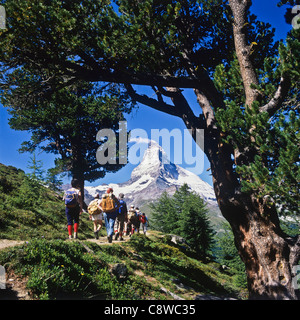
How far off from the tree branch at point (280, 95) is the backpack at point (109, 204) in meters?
6.73

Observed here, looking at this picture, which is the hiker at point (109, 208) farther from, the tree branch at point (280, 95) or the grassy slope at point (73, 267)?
the tree branch at point (280, 95)

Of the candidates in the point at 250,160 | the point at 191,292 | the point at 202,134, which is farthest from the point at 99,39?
the point at 191,292

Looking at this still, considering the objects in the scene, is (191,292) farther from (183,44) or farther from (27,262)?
(183,44)

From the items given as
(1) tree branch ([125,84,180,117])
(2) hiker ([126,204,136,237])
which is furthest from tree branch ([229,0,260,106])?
(2) hiker ([126,204,136,237])

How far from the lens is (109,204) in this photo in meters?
9.08

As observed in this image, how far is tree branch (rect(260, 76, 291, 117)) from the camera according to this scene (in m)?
5.49

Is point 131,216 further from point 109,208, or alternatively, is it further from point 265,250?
point 265,250

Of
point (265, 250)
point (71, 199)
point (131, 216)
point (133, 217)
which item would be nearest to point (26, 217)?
point (71, 199)

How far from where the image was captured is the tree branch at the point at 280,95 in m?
5.49

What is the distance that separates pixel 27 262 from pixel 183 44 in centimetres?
858

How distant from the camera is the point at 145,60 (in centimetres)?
727

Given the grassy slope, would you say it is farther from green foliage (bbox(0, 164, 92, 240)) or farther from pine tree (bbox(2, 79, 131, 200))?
pine tree (bbox(2, 79, 131, 200))

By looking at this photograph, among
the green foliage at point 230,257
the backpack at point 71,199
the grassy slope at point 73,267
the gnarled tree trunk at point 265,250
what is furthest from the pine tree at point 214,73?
the green foliage at point 230,257
